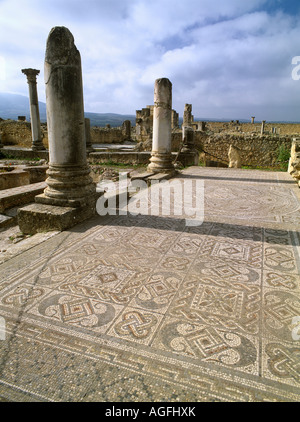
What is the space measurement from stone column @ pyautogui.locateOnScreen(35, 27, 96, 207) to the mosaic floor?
2.77ft

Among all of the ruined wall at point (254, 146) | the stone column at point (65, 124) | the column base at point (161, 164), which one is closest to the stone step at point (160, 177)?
the column base at point (161, 164)

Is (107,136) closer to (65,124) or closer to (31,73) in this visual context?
(31,73)

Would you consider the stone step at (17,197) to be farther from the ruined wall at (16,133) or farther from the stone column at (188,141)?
the ruined wall at (16,133)

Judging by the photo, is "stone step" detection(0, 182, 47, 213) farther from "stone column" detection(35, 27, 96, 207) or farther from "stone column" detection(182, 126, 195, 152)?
"stone column" detection(182, 126, 195, 152)

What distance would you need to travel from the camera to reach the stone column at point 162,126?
7895mm

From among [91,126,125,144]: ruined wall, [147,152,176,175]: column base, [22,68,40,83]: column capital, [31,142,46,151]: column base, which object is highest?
[22,68,40,83]: column capital

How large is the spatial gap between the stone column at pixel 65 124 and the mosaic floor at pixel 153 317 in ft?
2.77

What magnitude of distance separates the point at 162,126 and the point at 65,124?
14.7 feet

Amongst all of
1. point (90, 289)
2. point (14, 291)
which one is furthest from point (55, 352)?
point (14, 291)

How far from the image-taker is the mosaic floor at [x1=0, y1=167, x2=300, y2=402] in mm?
1564

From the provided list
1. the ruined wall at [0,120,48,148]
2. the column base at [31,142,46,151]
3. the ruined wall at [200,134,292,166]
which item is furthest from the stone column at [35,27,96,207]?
the ruined wall at [0,120,48,148]

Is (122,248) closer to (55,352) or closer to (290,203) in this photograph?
(55,352)

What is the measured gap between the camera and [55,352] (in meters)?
1.77

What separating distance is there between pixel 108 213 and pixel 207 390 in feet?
11.5
